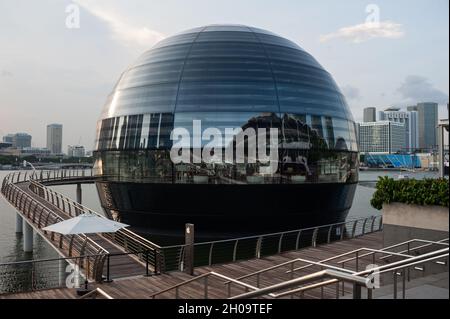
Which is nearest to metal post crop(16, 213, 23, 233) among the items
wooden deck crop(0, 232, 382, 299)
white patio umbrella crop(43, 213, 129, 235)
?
white patio umbrella crop(43, 213, 129, 235)

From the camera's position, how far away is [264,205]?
32.1m

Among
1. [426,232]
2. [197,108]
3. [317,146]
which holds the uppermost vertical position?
[197,108]

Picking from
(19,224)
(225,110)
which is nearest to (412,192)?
(225,110)

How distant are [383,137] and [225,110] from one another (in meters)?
154

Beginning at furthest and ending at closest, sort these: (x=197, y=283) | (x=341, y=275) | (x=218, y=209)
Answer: (x=218, y=209)
(x=197, y=283)
(x=341, y=275)

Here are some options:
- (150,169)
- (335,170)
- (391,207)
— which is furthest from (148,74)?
(391,207)

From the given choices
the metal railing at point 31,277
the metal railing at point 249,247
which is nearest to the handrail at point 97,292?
the metal railing at point 31,277

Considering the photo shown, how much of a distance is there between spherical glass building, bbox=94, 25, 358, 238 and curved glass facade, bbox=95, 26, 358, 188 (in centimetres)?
9

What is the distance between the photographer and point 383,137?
569ft

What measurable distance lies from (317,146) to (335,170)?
9.13 ft

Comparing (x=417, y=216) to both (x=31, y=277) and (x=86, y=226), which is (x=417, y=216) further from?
(x=31, y=277)

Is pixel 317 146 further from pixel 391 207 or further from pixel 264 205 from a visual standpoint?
pixel 391 207

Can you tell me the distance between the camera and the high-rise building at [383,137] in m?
167

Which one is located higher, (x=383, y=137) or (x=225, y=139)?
(x=383, y=137)
